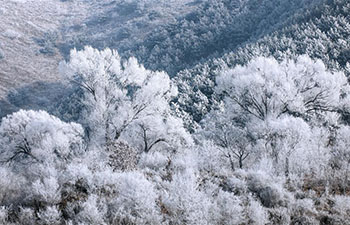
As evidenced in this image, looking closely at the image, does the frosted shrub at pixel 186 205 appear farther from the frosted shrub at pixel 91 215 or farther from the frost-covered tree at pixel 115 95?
the frost-covered tree at pixel 115 95

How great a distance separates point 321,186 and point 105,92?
17063 millimetres

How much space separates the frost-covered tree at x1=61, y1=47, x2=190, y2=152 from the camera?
26.4m

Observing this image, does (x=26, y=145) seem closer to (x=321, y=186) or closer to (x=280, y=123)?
(x=280, y=123)

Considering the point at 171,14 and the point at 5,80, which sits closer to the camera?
the point at 5,80

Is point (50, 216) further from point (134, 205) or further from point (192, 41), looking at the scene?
point (192, 41)

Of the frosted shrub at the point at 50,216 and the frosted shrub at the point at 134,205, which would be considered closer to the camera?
the frosted shrub at the point at 50,216

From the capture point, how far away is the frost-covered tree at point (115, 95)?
26359 mm

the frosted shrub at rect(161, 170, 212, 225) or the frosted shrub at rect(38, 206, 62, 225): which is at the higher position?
the frosted shrub at rect(161, 170, 212, 225)

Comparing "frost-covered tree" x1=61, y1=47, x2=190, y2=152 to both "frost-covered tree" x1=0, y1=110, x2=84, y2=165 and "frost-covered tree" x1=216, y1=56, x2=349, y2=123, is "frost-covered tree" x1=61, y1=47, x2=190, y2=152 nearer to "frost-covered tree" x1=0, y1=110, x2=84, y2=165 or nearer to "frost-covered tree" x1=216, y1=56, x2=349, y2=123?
"frost-covered tree" x1=0, y1=110, x2=84, y2=165

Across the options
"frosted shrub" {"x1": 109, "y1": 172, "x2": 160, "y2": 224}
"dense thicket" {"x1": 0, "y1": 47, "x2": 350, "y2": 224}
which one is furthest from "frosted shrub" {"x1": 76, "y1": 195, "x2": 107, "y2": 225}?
"frosted shrub" {"x1": 109, "y1": 172, "x2": 160, "y2": 224}

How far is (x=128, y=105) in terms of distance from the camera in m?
26.7

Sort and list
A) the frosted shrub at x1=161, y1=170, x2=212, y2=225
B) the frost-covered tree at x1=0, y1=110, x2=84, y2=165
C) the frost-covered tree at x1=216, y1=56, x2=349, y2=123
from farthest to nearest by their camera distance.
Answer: the frost-covered tree at x1=216, y1=56, x2=349, y2=123 < the frost-covered tree at x1=0, y1=110, x2=84, y2=165 < the frosted shrub at x1=161, y1=170, x2=212, y2=225

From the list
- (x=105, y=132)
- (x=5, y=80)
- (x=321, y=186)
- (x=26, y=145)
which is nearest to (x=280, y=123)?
(x=321, y=186)

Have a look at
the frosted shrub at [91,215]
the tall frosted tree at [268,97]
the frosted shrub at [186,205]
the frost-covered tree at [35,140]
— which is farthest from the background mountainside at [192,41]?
the frosted shrub at [91,215]
